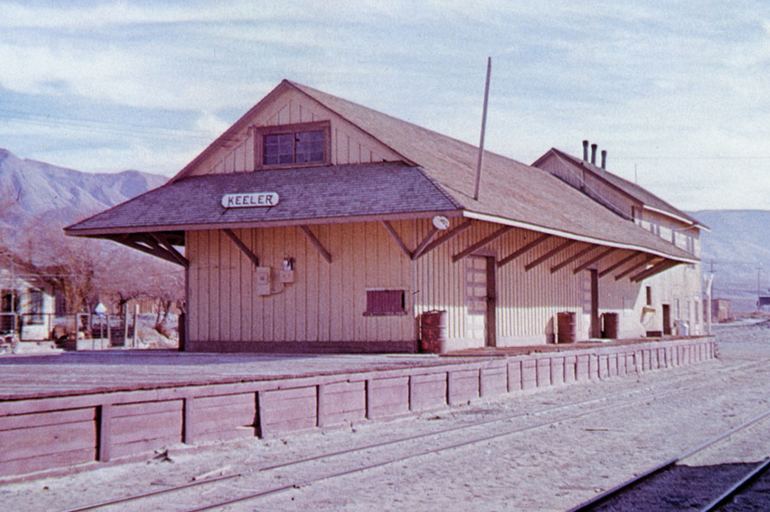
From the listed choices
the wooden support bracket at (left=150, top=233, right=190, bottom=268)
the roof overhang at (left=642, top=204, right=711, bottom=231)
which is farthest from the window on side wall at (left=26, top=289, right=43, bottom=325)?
the wooden support bracket at (left=150, top=233, right=190, bottom=268)

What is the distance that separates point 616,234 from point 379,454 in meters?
17.9

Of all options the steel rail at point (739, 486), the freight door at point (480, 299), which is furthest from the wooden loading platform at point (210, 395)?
the steel rail at point (739, 486)

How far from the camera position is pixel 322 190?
61.8ft

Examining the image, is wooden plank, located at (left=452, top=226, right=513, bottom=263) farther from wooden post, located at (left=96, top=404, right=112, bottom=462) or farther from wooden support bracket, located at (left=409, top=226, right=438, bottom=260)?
wooden post, located at (left=96, top=404, right=112, bottom=462)

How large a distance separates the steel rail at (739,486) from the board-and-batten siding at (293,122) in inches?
438

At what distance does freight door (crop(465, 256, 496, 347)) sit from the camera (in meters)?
20.4

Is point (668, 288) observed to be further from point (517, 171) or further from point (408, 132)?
point (408, 132)

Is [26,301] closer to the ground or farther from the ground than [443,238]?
closer to the ground

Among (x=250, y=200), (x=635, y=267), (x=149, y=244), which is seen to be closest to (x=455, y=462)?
(x=250, y=200)

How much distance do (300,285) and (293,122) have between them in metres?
3.71

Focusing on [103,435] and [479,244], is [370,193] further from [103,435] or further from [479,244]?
[103,435]

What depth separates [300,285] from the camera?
19469 millimetres

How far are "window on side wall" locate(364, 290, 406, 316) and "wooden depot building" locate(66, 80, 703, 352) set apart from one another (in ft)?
0.07

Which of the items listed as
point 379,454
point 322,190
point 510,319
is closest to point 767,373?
point 510,319
